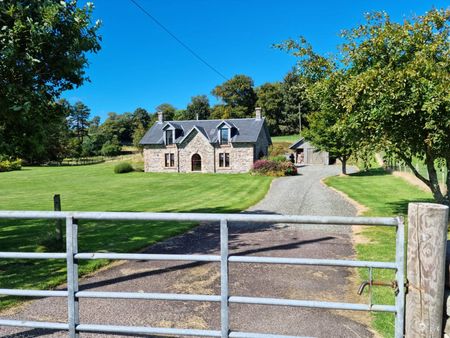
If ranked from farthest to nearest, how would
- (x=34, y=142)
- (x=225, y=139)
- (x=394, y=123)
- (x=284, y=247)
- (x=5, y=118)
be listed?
(x=225, y=139) < (x=394, y=123) < (x=284, y=247) < (x=34, y=142) < (x=5, y=118)

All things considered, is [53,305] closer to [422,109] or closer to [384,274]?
[384,274]

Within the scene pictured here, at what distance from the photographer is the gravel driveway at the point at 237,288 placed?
16.0 ft

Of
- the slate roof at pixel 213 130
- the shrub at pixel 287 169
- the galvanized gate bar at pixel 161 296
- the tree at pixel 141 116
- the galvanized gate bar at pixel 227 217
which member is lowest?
the galvanized gate bar at pixel 161 296

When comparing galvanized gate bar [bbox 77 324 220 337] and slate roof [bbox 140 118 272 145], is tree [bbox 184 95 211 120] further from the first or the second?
galvanized gate bar [bbox 77 324 220 337]

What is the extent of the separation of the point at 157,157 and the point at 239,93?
55.5 m

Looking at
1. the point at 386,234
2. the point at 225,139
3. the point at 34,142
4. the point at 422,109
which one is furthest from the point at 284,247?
the point at 225,139

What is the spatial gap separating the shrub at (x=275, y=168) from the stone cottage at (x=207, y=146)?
4.05 m

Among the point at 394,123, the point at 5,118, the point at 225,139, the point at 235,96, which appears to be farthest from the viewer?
the point at 235,96

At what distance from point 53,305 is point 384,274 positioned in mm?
6192

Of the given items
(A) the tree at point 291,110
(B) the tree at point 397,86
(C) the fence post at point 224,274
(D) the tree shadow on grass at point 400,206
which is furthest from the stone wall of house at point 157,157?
(A) the tree at point 291,110

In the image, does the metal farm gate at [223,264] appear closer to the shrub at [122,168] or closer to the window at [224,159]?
the window at [224,159]

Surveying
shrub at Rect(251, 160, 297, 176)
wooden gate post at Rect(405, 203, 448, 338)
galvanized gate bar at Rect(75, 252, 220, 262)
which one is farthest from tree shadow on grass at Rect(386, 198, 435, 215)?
shrub at Rect(251, 160, 297, 176)

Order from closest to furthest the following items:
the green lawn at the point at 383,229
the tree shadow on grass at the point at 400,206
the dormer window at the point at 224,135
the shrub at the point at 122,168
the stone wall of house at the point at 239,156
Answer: the green lawn at the point at 383,229
the tree shadow on grass at the point at 400,206
the stone wall of house at the point at 239,156
the dormer window at the point at 224,135
the shrub at the point at 122,168

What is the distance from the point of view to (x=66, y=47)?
27.8ft
